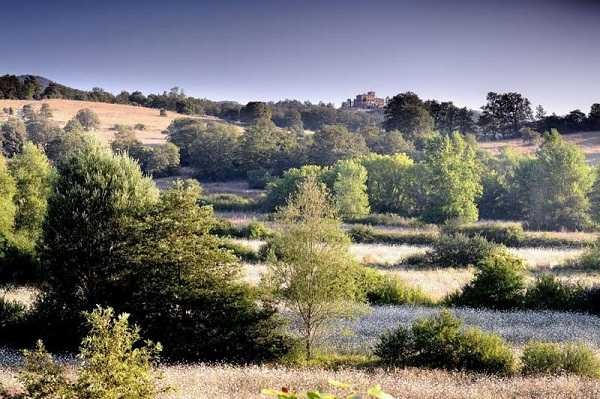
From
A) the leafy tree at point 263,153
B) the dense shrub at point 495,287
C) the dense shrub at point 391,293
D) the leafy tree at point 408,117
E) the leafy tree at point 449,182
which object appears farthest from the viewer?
the leafy tree at point 408,117

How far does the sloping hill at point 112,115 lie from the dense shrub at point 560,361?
92.1 metres

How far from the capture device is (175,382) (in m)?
13.2

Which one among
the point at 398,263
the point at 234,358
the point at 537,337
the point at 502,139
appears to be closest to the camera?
the point at 234,358

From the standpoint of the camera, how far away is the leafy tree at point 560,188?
54594mm

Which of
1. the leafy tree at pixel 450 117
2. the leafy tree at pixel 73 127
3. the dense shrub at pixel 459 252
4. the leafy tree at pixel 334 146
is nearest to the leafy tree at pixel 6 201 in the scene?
the dense shrub at pixel 459 252

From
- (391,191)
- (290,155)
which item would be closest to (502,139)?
(290,155)

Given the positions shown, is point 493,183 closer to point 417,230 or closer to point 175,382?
point 417,230

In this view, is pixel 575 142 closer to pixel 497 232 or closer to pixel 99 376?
pixel 497 232

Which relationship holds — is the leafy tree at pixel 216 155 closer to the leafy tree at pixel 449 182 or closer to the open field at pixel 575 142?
the leafy tree at pixel 449 182

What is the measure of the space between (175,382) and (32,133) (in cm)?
8590

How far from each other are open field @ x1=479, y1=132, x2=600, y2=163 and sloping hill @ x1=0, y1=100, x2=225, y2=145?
60.1 metres

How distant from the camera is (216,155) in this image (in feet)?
288

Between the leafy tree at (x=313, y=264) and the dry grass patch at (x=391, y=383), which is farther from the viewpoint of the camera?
the leafy tree at (x=313, y=264)

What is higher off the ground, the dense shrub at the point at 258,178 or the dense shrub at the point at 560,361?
the dense shrub at the point at 560,361
